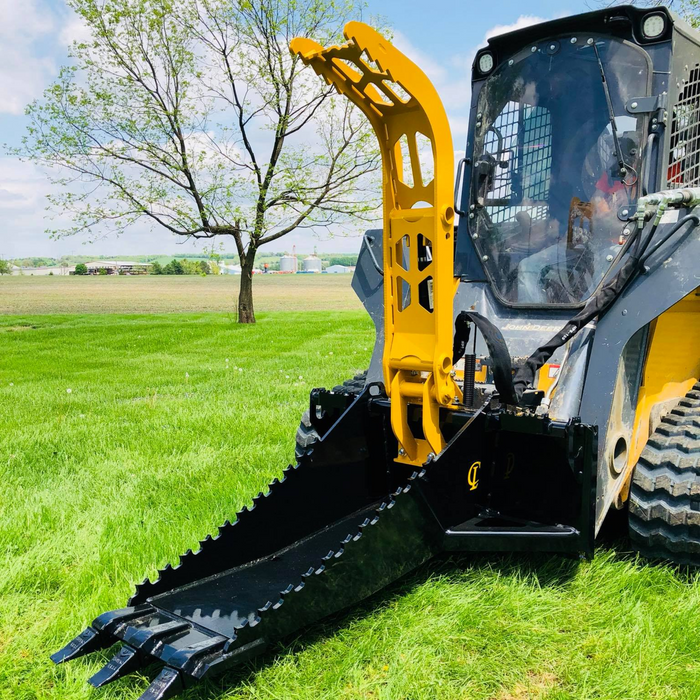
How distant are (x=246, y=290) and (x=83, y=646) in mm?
16285

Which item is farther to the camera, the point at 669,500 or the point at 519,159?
the point at 519,159

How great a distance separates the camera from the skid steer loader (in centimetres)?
288

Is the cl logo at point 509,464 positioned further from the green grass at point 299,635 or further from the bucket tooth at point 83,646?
the bucket tooth at point 83,646

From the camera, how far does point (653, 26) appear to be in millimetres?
3588

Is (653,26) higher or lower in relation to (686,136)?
higher

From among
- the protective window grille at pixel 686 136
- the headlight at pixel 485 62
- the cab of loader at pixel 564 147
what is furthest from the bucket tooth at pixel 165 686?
the headlight at pixel 485 62

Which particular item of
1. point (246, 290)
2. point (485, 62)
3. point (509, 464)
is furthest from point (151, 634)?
point (246, 290)

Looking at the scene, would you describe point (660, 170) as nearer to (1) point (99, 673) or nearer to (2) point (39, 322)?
(1) point (99, 673)

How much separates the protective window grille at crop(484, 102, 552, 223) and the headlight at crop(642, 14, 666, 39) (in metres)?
0.59

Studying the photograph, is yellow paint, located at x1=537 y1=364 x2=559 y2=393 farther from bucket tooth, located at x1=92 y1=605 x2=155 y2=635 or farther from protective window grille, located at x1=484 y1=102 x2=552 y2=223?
bucket tooth, located at x1=92 y1=605 x2=155 y2=635

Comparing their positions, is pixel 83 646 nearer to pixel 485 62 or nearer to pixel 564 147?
pixel 564 147

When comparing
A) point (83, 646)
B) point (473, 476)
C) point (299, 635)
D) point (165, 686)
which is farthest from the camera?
point (473, 476)

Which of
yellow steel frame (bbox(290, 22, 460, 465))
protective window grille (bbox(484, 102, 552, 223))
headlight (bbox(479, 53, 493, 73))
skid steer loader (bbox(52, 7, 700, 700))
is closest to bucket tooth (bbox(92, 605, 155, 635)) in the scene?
skid steer loader (bbox(52, 7, 700, 700))

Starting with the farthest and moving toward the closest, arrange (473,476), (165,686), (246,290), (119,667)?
(246,290), (473,476), (119,667), (165,686)
